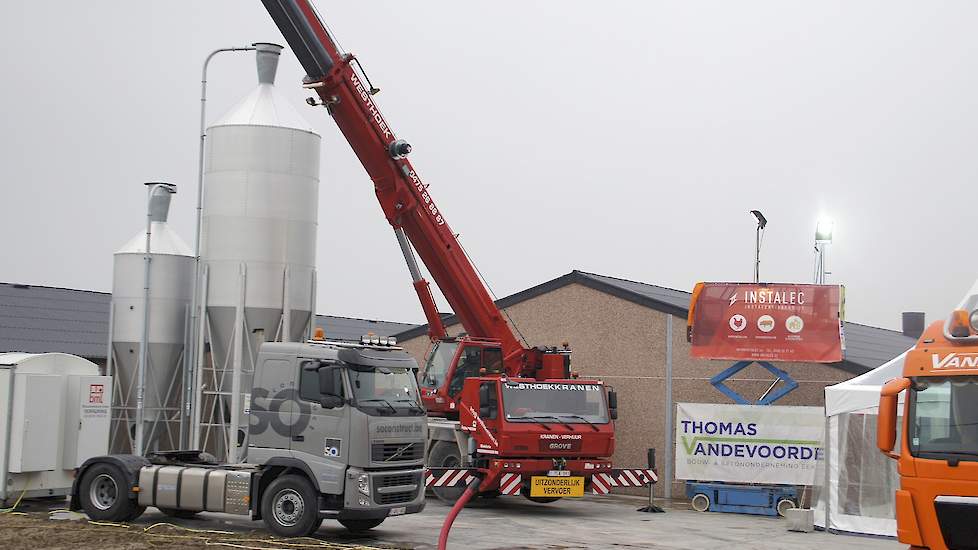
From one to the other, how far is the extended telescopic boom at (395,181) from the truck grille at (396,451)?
20.4 ft

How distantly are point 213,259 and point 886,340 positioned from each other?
21.7 metres

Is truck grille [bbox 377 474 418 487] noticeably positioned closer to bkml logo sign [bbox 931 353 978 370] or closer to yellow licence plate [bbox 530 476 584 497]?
yellow licence plate [bbox 530 476 584 497]

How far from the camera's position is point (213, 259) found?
925 inches

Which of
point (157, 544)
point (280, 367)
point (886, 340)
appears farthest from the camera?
point (886, 340)

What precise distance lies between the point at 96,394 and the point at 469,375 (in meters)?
7.50

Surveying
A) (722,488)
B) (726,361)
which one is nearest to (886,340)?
(726,361)

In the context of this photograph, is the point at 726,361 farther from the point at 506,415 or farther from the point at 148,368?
the point at 148,368

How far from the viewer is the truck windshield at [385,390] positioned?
54.2ft

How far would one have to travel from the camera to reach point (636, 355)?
84.6ft

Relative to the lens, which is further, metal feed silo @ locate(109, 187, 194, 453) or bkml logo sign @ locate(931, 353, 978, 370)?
metal feed silo @ locate(109, 187, 194, 453)

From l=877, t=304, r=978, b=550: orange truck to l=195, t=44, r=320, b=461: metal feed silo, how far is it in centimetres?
1433

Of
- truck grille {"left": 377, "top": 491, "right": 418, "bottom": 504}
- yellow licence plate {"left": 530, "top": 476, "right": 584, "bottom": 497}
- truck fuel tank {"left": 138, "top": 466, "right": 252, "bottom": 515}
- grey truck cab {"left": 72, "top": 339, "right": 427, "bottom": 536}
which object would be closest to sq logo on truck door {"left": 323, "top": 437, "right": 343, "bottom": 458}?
grey truck cab {"left": 72, "top": 339, "right": 427, "bottom": 536}

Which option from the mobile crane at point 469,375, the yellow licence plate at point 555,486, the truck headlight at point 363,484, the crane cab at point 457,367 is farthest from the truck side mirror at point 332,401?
the crane cab at point 457,367

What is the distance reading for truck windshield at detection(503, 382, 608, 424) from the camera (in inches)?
821
